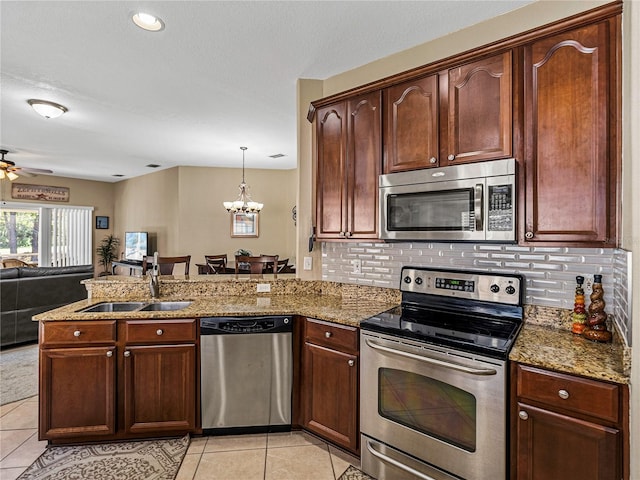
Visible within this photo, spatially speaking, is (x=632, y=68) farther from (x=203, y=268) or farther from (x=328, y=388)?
(x=203, y=268)

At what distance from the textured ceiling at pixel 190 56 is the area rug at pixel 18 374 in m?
2.75

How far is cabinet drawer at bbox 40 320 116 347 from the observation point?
2.19 m

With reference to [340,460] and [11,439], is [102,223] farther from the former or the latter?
[340,460]

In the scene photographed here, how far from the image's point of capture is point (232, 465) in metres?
2.09

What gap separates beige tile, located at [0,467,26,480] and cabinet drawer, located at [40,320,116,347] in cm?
72

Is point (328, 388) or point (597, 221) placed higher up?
point (597, 221)

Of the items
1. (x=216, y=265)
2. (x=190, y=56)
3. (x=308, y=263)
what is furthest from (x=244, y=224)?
(x=190, y=56)

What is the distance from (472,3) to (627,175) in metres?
1.32

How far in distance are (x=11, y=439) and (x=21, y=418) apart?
0.32 m

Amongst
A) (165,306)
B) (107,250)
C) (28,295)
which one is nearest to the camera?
(165,306)

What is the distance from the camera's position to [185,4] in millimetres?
2004

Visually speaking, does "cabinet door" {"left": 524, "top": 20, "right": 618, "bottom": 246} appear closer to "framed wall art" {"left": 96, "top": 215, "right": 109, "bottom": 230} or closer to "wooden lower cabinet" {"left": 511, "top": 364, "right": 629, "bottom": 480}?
"wooden lower cabinet" {"left": 511, "top": 364, "right": 629, "bottom": 480}

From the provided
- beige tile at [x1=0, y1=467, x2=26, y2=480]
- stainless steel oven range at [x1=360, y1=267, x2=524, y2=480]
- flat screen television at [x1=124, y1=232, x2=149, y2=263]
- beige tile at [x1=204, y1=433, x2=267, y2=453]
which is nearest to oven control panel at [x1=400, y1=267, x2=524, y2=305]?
stainless steel oven range at [x1=360, y1=267, x2=524, y2=480]

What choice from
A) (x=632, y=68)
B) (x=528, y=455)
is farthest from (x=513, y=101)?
(x=528, y=455)
